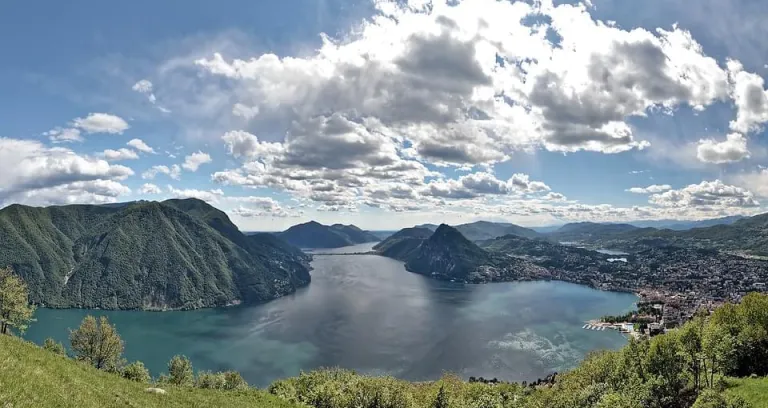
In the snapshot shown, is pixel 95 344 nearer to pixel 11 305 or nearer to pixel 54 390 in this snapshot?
pixel 11 305

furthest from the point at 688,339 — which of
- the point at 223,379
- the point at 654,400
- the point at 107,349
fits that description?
the point at 107,349

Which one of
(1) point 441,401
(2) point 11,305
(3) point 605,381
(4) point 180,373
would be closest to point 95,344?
(2) point 11,305

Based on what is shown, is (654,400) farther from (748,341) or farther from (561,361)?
(561,361)

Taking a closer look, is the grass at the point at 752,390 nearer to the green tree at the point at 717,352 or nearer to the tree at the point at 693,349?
the green tree at the point at 717,352

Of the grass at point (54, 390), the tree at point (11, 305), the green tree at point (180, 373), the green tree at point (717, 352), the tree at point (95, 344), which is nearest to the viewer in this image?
the grass at point (54, 390)

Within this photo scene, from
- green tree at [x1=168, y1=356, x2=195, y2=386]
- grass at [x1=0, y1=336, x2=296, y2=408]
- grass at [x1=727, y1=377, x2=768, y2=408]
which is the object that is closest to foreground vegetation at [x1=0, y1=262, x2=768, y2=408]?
grass at [x1=727, y1=377, x2=768, y2=408]

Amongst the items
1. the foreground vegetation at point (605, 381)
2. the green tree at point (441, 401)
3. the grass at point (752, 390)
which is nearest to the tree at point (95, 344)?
the foreground vegetation at point (605, 381)
